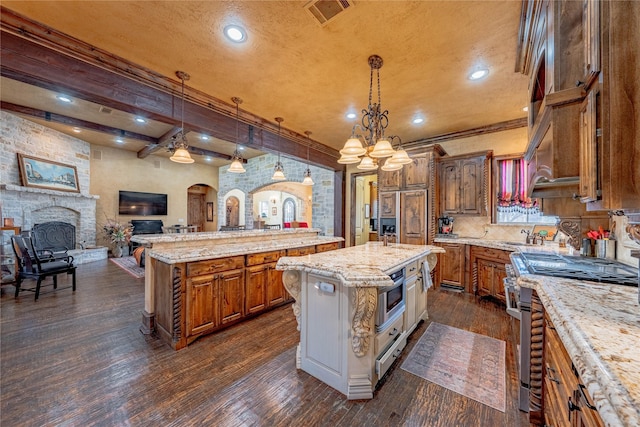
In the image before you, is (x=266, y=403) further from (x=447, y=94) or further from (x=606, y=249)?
(x=447, y=94)

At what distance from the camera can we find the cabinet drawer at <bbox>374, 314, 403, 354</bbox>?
192cm

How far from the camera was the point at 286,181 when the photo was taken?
707 cm

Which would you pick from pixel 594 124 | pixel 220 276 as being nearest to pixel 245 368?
pixel 220 276

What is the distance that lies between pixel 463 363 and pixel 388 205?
305cm

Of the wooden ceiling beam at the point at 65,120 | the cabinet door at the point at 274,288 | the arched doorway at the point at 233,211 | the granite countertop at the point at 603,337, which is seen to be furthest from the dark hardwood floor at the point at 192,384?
the arched doorway at the point at 233,211

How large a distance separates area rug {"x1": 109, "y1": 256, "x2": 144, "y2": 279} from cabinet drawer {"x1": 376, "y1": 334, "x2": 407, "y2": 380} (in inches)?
205

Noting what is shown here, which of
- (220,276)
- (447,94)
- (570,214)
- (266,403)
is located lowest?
(266,403)

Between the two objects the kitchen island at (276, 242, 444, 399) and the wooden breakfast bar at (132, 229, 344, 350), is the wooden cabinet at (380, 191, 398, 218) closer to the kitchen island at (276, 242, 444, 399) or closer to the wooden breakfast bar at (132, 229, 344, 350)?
the wooden breakfast bar at (132, 229, 344, 350)

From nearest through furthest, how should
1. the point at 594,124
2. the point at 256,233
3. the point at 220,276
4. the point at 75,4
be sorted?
the point at 594,124 → the point at 75,4 → the point at 220,276 → the point at 256,233

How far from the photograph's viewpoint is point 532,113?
2.22 meters

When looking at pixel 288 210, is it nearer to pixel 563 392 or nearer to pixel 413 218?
pixel 413 218

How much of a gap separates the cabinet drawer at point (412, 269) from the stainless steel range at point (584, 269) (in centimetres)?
86

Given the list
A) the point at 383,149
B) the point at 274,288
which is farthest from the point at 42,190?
the point at 383,149

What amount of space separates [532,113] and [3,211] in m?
9.38
